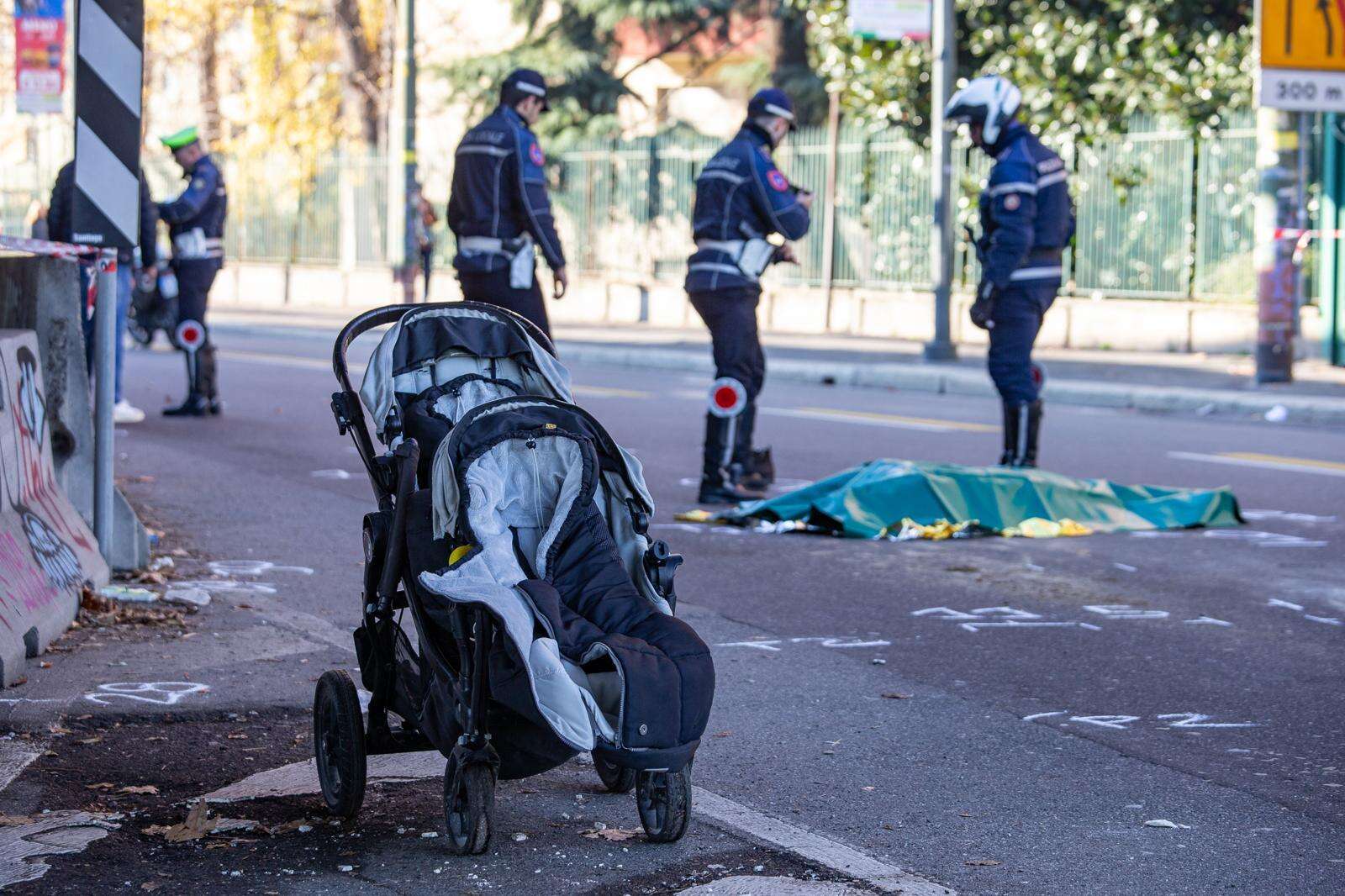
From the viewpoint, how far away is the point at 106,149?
6738 millimetres

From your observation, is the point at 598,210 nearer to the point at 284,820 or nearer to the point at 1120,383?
the point at 1120,383

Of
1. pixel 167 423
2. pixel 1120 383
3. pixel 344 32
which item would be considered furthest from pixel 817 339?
pixel 344 32

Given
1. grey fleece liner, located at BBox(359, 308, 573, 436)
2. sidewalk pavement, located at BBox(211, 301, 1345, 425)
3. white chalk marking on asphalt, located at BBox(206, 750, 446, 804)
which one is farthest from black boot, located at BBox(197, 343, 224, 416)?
white chalk marking on asphalt, located at BBox(206, 750, 446, 804)

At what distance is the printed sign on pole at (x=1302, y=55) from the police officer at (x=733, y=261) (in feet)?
24.8

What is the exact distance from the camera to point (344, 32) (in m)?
35.8

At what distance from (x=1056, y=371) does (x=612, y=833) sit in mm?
14586

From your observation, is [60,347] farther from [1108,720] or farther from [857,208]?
[857,208]

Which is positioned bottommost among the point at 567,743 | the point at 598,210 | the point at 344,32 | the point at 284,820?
the point at 284,820

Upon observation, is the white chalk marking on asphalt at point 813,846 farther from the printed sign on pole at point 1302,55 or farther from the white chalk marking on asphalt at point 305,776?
the printed sign on pole at point 1302,55

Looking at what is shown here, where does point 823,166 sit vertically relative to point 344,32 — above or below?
below

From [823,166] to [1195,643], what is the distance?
1963 centimetres

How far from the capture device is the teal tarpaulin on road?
885 cm

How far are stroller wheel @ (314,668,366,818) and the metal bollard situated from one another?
256 cm

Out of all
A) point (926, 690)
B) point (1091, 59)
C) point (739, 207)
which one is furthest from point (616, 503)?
point (1091, 59)
